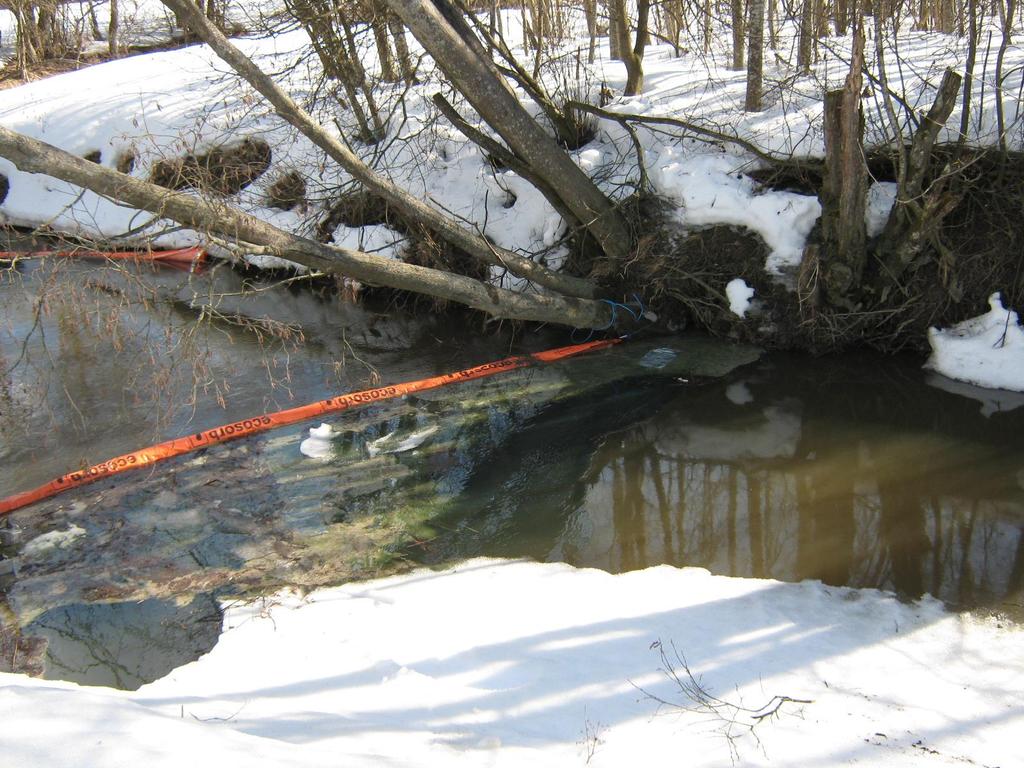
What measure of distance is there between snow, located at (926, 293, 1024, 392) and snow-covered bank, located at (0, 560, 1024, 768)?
11.2ft

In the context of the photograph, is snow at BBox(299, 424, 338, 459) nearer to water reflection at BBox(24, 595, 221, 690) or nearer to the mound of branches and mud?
water reflection at BBox(24, 595, 221, 690)

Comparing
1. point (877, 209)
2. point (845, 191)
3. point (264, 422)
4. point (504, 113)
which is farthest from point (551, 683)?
point (877, 209)

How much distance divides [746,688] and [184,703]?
2593 millimetres

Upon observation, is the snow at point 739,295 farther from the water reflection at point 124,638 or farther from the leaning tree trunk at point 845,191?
the water reflection at point 124,638

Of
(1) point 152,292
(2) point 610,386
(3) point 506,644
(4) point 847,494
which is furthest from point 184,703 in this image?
(2) point 610,386

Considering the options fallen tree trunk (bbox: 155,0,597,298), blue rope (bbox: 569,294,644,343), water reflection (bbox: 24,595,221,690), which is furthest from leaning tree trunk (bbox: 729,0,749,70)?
water reflection (bbox: 24,595,221,690)

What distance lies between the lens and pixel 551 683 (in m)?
3.87

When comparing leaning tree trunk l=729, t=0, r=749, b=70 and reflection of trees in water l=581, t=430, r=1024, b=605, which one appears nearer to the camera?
reflection of trees in water l=581, t=430, r=1024, b=605

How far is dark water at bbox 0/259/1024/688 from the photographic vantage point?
497 centimetres

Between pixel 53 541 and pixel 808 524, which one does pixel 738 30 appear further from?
pixel 53 541

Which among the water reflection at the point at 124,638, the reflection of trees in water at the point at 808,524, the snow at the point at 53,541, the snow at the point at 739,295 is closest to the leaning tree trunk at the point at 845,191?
the snow at the point at 739,295

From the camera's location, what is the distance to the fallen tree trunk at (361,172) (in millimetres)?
6152

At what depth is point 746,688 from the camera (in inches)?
150

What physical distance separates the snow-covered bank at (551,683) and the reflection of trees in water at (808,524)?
30 cm
